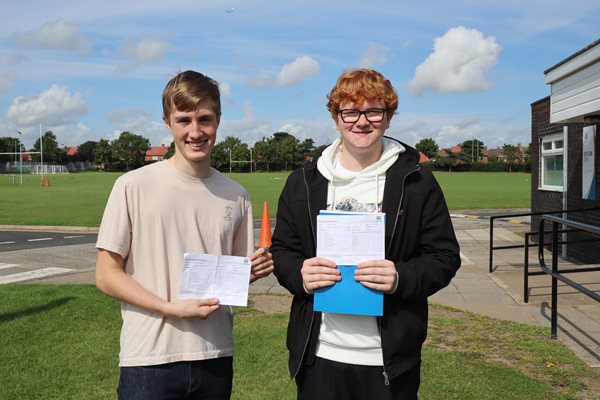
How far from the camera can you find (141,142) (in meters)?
139

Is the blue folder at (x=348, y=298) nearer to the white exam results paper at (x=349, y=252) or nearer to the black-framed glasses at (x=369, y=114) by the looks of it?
the white exam results paper at (x=349, y=252)

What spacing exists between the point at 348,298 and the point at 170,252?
77cm

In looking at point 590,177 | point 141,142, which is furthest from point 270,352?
point 141,142

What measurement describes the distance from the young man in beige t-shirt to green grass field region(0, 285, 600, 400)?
7.01 feet

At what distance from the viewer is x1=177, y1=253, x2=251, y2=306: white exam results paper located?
2375 mm

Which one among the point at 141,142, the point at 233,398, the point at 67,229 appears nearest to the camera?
the point at 233,398

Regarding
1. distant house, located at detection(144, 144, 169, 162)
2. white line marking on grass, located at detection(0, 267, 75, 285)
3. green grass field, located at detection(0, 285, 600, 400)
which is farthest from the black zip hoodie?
distant house, located at detection(144, 144, 169, 162)

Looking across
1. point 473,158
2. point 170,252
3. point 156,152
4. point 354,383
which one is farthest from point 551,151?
point 156,152

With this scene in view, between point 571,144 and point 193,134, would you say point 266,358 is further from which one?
point 571,144

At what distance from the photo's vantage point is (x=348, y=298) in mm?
2389

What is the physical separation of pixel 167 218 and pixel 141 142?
466 ft

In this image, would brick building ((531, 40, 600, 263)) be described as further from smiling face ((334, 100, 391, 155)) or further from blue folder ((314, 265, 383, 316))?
blue folder ((314, 265, 383, 316))

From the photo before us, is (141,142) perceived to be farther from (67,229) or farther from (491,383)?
(491,383)

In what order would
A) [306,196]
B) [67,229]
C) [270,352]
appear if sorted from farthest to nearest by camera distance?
1. [67,229]
2. [270,352]
3. [306,196]
